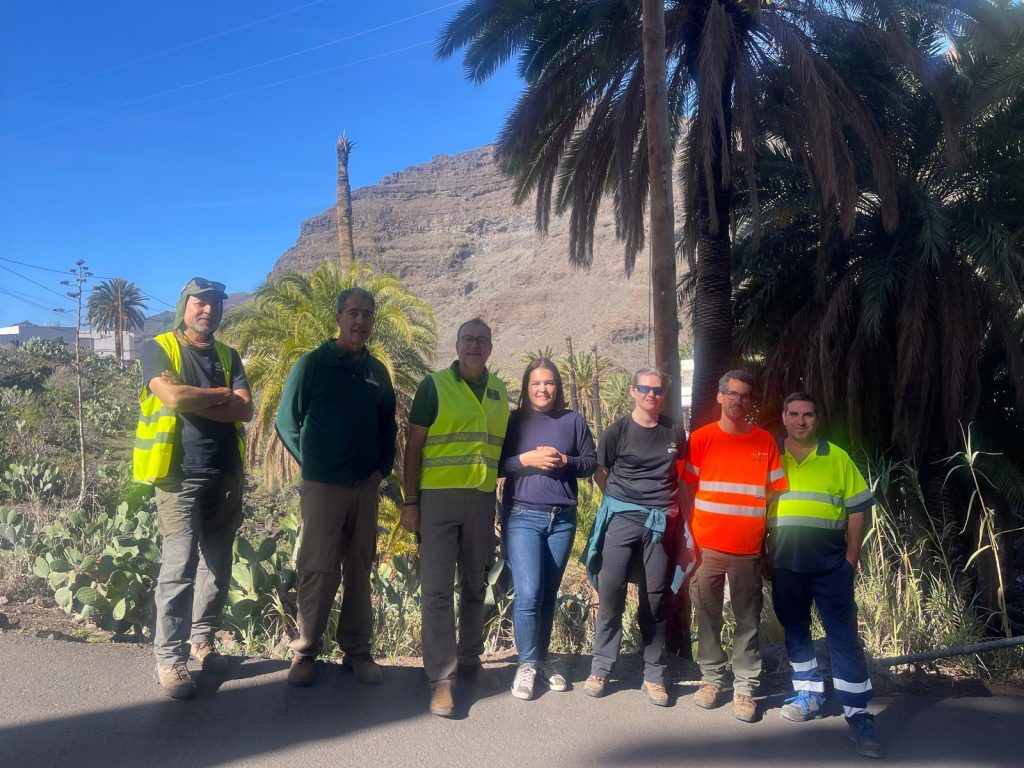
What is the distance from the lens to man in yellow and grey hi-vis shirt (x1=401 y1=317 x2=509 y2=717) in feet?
14.7

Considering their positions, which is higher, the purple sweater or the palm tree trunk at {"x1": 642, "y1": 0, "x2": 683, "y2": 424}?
the palm tree trunk at {"x1": 642, "y1": 0, "x2": 683, "y2": 424}

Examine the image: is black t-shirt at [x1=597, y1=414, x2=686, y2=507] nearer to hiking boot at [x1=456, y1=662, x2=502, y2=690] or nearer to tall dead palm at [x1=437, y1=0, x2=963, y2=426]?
hiking boot at [x1=456, y1=662, x2=502, y2=690]

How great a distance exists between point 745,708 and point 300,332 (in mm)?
12216

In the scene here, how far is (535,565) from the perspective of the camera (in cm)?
461

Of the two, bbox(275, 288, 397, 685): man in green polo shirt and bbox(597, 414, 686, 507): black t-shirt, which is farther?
bbox(597, 414, 686, 507): black t-shirt

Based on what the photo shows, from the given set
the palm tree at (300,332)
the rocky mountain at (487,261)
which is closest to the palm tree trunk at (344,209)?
the palm tree at (300,332)

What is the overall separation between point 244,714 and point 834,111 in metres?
7.80

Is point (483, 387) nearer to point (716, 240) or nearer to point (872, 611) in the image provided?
point (872, 611)

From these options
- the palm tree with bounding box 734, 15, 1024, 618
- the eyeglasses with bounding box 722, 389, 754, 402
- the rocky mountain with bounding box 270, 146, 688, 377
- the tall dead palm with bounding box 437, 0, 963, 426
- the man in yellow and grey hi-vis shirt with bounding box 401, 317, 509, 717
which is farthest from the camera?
the rocky mountain with bounding box 270, 146, 688, 377

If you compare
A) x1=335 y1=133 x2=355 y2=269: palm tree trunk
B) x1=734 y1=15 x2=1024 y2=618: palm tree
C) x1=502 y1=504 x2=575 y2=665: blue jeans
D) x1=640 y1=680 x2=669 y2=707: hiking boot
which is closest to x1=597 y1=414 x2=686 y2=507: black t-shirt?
x1=502 y1=504 x2=575 y2=665: blue jeans

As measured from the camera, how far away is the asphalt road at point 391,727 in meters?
3.74

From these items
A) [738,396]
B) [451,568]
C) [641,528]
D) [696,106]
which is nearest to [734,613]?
[641,528]

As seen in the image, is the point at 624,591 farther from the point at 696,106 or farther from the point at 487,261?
the point at 487,261

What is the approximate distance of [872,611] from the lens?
605cm
